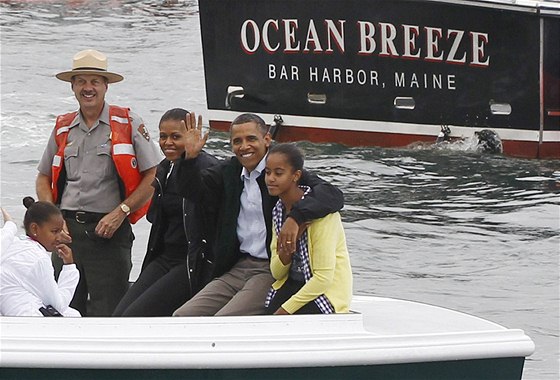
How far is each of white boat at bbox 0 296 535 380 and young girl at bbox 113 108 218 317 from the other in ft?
3.04

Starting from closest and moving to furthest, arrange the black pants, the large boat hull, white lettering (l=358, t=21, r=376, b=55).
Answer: the black pants → the large boat hull → white lettering (l=358, t=21, r=376, b=55)

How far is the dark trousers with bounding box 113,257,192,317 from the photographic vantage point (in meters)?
5.96

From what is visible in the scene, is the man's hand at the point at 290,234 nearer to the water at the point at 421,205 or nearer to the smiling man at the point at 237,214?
the smiling man at the point at 237,214

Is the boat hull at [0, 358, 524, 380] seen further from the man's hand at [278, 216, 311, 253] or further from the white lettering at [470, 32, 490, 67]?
the white lettering at [470, 32, 490, 67]

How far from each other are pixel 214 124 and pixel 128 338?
11.1 meters

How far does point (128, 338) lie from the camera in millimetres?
4863

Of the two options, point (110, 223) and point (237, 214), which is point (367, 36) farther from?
point (237, 214)

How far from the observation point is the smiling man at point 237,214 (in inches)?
223

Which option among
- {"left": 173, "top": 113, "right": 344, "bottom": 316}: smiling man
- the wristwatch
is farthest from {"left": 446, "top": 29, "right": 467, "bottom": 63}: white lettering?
{"left": 173, "top": 113, "right": 344, "bottom": 316}: smiling man

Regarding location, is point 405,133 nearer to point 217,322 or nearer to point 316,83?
point 316,83

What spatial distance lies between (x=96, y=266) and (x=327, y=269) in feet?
5.36

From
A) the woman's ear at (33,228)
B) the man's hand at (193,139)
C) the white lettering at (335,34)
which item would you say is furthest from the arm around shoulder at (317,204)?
the white lettering at (335,34)

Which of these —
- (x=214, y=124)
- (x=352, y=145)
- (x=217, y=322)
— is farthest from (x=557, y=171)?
(x=217, y=322)

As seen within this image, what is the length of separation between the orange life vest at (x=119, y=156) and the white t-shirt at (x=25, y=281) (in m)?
1.20
